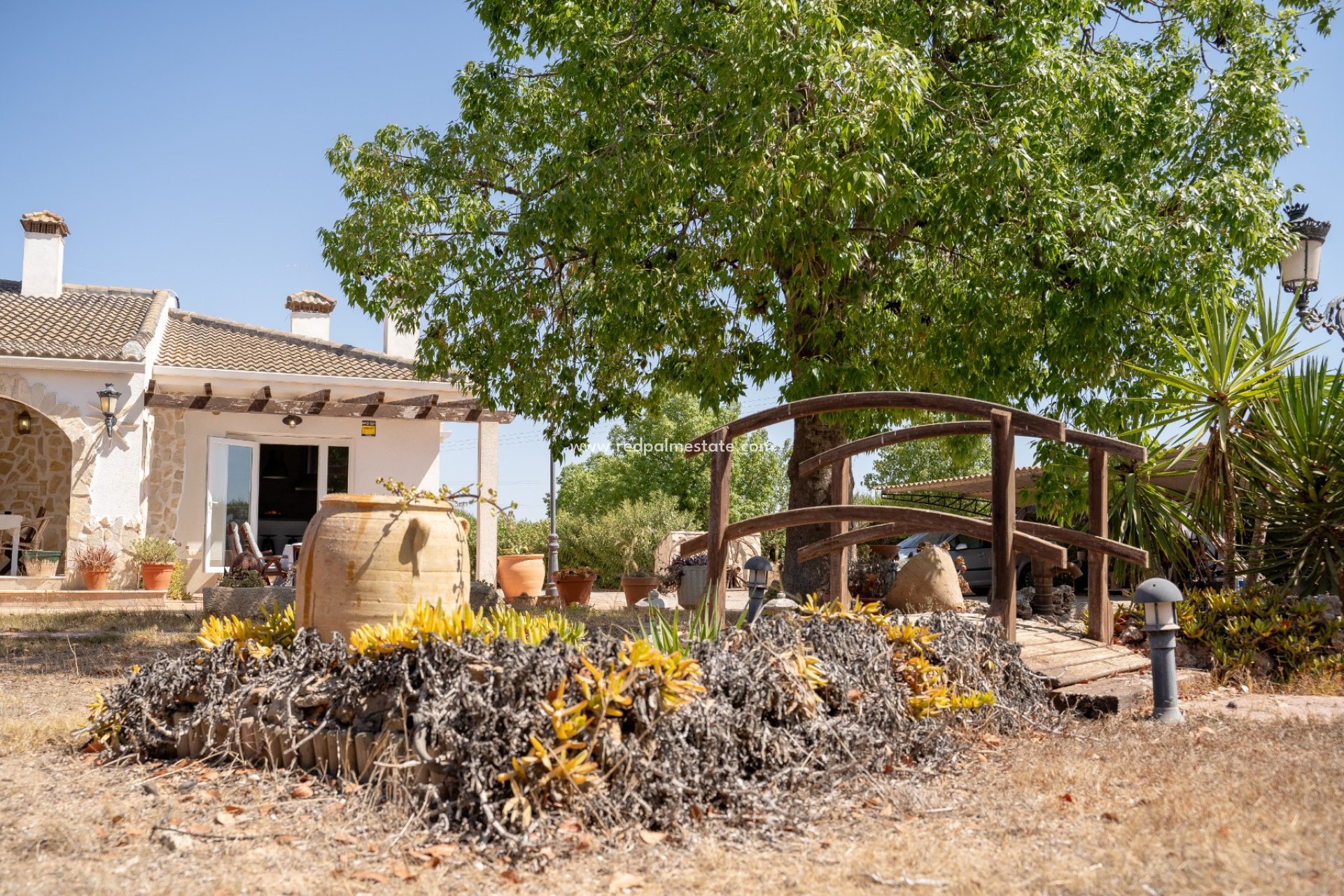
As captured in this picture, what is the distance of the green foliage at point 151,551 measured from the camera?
1288cm

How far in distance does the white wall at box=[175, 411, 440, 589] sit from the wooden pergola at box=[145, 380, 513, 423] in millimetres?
323

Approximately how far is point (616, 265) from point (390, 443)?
7228mm

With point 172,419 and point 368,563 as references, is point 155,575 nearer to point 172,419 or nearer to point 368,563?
point 172,419

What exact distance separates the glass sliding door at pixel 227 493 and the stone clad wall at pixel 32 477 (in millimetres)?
3000

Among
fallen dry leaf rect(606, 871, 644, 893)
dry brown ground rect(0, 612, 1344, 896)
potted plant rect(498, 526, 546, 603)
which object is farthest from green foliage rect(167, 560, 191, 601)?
fallen dry leaf rect(606, 871, 644, 893)

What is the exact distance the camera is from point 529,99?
34.7 feet

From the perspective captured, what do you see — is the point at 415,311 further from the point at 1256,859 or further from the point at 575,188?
the point at 1256,859

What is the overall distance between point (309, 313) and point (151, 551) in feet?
20.9

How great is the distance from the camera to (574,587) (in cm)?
1319

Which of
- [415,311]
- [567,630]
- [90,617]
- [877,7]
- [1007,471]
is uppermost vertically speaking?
[877,7]

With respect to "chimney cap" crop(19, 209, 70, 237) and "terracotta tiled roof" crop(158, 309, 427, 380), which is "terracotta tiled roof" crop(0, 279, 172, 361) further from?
"chimney cap" crop(19, 209, 70, 237)

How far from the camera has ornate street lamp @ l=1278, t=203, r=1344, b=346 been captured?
857 cm

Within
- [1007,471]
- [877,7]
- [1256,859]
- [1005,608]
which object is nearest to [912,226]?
[877,7]

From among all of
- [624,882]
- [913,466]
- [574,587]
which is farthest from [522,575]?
[913,466]
